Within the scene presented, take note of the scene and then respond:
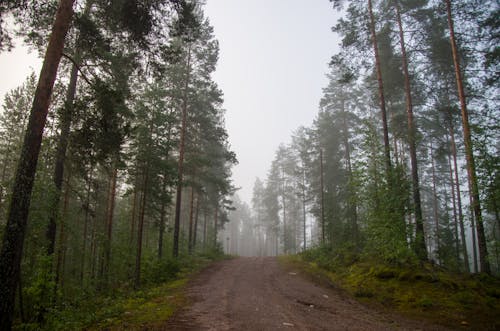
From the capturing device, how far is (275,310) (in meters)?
7.82

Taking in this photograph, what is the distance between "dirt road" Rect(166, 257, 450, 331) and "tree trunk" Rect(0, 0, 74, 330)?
3.61 metres

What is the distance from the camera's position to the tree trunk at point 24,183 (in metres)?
5.91

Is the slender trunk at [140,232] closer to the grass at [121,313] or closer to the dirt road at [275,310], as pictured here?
the grass at [121,313]

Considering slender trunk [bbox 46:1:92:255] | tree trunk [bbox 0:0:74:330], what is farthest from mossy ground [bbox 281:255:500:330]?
slender trunk [bbox 46:1:92:255]

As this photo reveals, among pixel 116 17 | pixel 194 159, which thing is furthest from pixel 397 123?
pixel 116 17

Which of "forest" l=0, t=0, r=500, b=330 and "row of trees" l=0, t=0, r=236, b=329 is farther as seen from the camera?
"forest" l=0, t=0, r=500, b=330

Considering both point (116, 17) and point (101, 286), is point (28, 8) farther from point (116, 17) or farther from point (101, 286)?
point (101, 286)

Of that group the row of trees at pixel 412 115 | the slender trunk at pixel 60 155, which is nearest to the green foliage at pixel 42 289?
the slender trunk at pixel 60 155

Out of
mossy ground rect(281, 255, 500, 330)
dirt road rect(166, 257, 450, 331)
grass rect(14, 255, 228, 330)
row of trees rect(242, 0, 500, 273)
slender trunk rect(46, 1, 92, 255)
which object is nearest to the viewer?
dirt road rect(166, 257, 450, 331)

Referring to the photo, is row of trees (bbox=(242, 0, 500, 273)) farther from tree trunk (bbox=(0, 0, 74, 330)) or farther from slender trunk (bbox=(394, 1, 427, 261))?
tree trunk (bbox=(0, 0, 74, 330))

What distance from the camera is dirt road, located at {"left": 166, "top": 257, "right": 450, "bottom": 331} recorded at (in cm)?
658

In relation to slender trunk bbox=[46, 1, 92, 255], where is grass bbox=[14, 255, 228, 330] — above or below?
below

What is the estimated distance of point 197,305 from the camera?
8.47 meters

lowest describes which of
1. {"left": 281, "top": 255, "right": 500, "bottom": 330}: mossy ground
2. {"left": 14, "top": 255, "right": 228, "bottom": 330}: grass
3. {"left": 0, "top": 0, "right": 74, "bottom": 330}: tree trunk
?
{"left": 14, "top": 255, "right": 228, "bottom": 330}: grass
